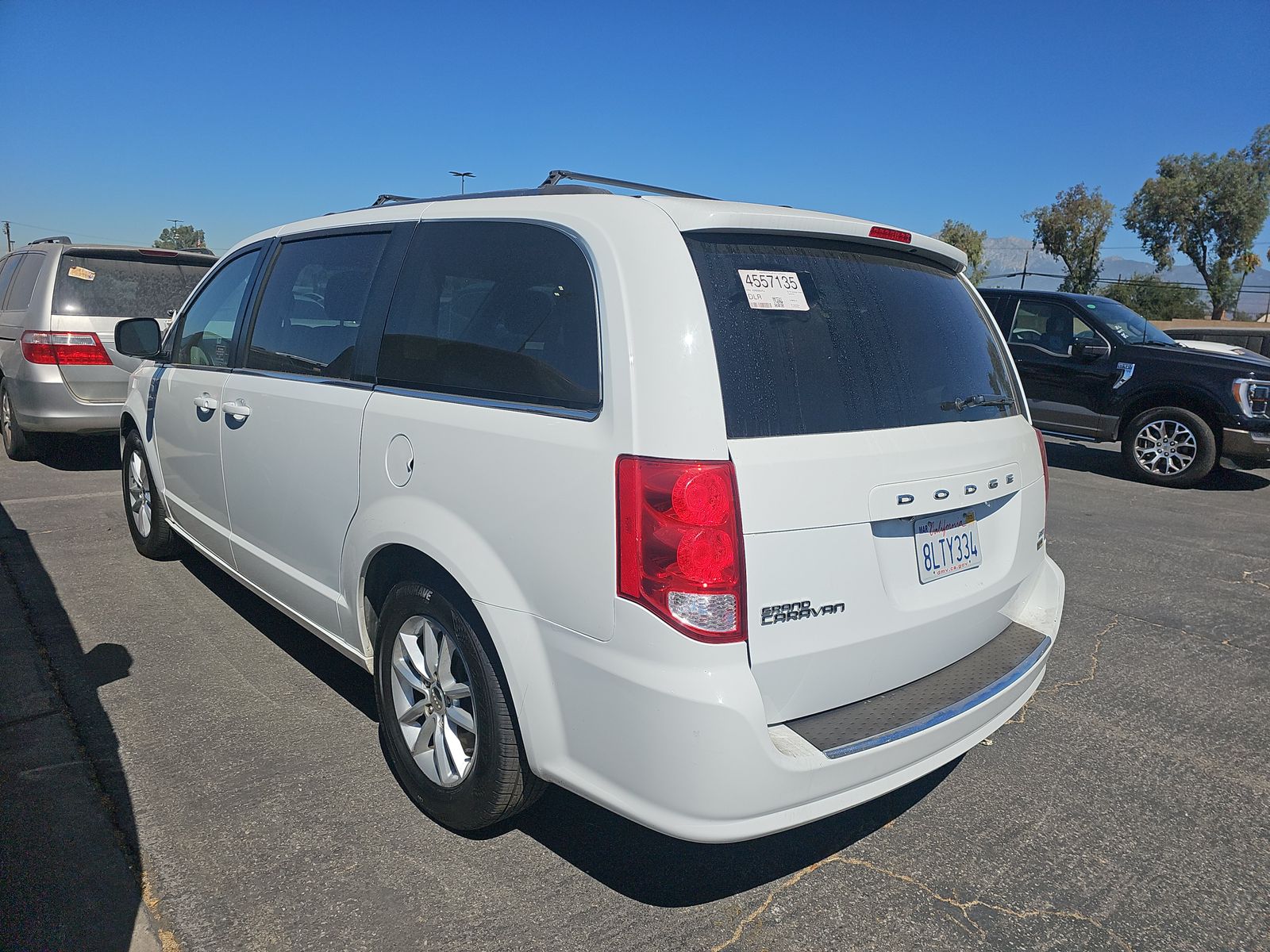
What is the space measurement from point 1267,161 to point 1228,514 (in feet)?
168

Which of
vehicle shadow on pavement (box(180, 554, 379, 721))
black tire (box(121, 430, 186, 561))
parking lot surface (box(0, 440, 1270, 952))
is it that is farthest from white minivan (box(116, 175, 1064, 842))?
black tire (box(121, 430, 186, 561))

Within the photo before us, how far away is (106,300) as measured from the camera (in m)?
7.40

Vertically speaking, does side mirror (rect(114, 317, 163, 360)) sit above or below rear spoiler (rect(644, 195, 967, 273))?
below

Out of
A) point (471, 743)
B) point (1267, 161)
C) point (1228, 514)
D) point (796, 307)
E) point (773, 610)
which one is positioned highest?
point (1267, 161)

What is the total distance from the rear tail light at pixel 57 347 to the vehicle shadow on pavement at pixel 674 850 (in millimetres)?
Answer: 6407

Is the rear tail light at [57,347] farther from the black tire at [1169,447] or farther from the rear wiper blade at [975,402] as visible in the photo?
the black tire at [1169,447]

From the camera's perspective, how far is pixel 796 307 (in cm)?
234

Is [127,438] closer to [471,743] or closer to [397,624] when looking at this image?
[397,624]

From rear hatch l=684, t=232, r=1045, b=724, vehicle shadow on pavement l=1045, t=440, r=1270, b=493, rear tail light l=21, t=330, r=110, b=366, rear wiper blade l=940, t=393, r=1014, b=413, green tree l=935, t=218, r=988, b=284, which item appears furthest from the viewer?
green tree l=935, t=218, r=988, b=284

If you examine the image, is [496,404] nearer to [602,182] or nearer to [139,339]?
[602,182]

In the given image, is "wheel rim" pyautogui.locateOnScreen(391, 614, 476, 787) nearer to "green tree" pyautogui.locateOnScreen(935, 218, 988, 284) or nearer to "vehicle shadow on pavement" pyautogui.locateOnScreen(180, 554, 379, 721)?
"vehicle shadow on pavement" pyautogui.locateOnScreen(180, 554, 379, 721)

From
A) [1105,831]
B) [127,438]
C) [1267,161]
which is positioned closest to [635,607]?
[1105,831]

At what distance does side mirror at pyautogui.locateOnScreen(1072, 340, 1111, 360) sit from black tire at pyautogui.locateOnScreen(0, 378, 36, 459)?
10.4 m

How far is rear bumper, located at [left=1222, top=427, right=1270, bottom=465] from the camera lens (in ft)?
27.7
